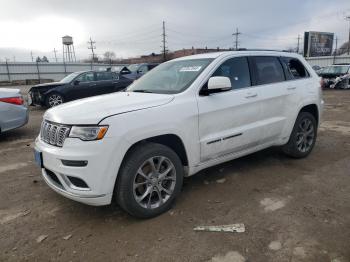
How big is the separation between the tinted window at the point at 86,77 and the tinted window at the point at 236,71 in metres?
9.18

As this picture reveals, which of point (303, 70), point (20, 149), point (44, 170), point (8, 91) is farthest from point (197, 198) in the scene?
point (8, 91)

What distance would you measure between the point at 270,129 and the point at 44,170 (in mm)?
3034

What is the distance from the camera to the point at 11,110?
21.2 feet

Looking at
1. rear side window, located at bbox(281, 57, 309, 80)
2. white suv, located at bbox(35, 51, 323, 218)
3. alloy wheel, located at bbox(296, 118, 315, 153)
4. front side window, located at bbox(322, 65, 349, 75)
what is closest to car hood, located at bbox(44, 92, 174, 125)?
white suv, located at bbox(35, 51, 323, 218)

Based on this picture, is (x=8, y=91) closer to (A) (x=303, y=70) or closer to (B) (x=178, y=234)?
(B) (x=178, y=234)

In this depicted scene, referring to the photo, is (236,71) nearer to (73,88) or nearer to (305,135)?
(305,135)

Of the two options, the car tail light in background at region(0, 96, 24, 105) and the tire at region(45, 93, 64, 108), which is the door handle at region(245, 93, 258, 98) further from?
the tire at region(45, 93, 64, 108)

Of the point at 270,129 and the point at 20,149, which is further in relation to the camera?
the point at 20,149

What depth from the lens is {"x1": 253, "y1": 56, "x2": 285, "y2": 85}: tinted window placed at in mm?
4188

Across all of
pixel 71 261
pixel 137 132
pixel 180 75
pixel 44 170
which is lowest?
pixel 71 261

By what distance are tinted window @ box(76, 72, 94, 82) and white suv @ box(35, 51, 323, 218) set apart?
828 cm

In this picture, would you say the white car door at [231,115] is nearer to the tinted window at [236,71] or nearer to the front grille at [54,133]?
the tinted window at [236,71]

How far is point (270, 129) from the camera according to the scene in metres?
4.21

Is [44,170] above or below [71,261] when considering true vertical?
above
